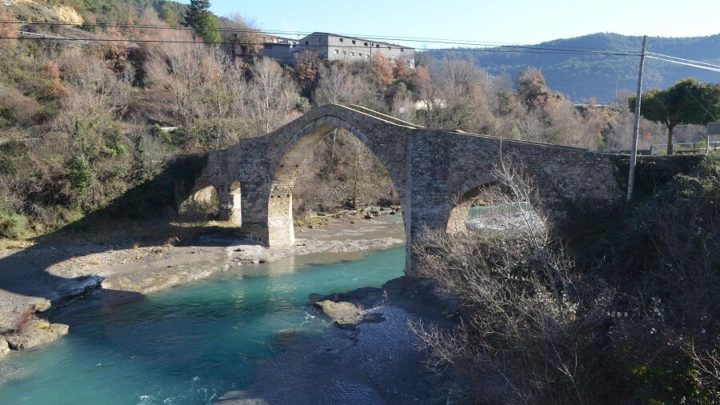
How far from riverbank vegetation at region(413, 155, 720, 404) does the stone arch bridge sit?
4.80 feet

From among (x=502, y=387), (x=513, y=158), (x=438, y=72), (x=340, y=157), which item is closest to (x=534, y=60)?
(x=438, y=72)

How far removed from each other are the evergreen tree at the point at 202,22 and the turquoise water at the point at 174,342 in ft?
97.6

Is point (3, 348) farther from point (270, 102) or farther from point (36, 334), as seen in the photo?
point (270, 102)

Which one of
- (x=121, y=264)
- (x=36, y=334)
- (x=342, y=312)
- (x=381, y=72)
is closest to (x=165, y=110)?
(x=121, y=264)

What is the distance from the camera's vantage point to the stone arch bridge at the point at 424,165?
12.4 metres

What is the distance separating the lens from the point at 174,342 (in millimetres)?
13281

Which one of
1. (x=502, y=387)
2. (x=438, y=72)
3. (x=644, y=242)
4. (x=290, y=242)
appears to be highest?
(x=438, y=72)

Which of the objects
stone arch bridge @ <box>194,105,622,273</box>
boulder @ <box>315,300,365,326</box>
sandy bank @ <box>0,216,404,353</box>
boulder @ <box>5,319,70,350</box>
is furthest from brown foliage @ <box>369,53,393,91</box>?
boulder @ <box>5,319,70,350</box>

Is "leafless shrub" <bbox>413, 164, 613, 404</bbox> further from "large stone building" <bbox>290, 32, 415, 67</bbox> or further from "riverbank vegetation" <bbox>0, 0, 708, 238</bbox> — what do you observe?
"large stone building" <bbox>290, 32, 415, 67</bbox>

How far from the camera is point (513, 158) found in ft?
43.0

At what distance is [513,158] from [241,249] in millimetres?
13224

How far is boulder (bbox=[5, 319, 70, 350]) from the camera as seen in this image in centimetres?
1296

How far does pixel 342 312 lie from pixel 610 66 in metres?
77.0

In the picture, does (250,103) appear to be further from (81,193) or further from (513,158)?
(513,158)
